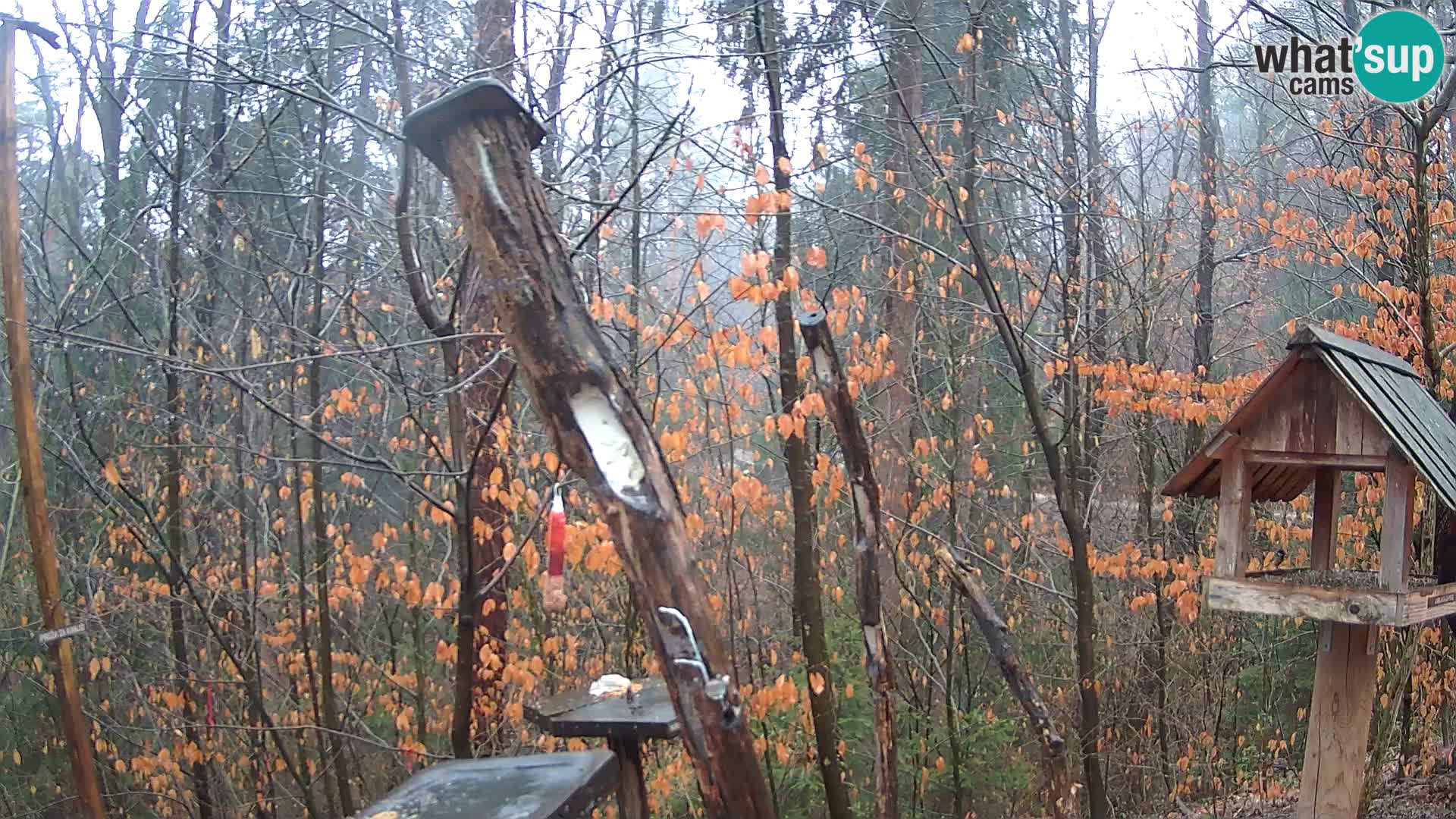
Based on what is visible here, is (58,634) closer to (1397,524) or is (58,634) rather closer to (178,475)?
(178,475)

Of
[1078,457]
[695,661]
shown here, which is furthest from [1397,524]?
[1078,457]

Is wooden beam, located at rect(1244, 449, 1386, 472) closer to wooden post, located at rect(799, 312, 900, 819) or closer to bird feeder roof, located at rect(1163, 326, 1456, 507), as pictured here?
bird feeder roof, located at rect(1163, 326, 1456, 507)

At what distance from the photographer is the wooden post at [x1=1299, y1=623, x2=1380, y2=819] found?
384cm

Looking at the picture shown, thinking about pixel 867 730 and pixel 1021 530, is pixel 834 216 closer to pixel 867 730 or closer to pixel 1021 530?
pixel 1021 530

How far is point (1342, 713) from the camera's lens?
12.6ft

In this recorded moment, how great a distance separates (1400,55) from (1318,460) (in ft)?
11.8

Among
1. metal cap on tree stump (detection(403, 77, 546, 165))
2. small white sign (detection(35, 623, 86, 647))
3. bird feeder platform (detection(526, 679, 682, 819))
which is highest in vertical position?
metal cap on tree stump (detection(403, 77, 546, 165))

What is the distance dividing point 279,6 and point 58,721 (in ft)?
22.2

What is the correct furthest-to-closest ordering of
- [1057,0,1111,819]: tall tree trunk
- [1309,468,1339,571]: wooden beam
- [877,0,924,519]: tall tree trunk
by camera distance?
[877,0,924,519]: tall tree trunk
[1057,0,1111,819]: tall tree trunk
[1309,468,1339,571]: wooden beam

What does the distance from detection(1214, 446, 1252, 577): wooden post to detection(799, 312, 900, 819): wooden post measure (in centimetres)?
137

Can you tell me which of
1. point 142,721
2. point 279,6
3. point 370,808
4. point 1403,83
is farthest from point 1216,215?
point 142,721

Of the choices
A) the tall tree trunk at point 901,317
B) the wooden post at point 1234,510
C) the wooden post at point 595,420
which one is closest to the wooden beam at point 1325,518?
the wooden post at point 1234,510

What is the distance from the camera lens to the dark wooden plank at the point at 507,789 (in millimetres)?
2613

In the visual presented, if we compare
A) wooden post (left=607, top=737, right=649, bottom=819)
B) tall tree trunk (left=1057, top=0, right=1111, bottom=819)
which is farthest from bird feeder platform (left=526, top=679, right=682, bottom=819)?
tall tree trunk (left=1057, top=0, right=1111, bottom=819)
